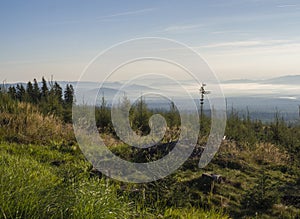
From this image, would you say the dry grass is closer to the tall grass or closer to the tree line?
the tree line

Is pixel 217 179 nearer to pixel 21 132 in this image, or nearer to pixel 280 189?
pixel 280 189

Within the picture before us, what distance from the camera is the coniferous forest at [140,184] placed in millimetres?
4672

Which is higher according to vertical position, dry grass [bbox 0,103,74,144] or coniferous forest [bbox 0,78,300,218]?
dry grass [bbox 0,103,74,144]

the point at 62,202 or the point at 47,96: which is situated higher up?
the point at 47,96

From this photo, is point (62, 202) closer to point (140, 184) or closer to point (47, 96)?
point (140, 184)

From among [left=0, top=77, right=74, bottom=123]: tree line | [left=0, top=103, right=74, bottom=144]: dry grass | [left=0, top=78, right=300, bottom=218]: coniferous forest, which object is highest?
[left=0, top=77, right=74, bottom=123]: tree line

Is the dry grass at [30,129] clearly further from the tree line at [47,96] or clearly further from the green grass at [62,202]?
the green grass at [62,202]

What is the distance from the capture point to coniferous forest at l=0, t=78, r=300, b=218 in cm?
467

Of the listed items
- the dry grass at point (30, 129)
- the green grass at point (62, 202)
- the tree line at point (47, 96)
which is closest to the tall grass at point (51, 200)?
the green grass at point (62, 202)

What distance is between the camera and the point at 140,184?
7.24m

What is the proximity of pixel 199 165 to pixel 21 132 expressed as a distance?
5.47 metres

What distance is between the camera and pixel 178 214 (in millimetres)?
5543

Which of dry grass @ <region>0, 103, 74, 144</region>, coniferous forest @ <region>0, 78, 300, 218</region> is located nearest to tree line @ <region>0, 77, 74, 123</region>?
coniferous forest @ <region>0, 78, 300, 218</region>

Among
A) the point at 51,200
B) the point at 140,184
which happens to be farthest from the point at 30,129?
the point at 51,200
